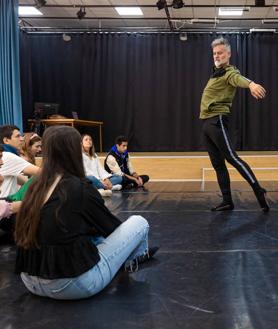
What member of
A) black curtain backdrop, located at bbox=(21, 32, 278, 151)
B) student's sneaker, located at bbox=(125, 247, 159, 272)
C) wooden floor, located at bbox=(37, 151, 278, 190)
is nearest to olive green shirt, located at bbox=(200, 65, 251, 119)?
student's sneaker, located at bbox=(125, 247, 159, 272)

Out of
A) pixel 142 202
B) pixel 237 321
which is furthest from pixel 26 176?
pixel 237 321

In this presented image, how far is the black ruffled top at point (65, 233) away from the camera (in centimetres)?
149

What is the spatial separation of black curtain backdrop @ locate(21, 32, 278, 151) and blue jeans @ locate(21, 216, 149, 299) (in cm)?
713

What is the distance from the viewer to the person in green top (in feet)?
10.2

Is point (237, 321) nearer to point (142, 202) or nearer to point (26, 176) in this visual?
point (26, 176)

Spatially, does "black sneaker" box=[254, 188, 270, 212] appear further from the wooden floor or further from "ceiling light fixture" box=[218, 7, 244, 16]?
"ceiling light fixture" box=[218, 7, 244, 16]

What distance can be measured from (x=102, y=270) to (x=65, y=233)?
0.22 metres

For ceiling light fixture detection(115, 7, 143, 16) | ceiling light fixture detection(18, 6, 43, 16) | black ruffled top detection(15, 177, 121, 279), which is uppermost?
ceiling light fixture detection(18, 6, 43, 16)

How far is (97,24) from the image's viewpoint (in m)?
8.96

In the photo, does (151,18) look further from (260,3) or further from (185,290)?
(185,290)

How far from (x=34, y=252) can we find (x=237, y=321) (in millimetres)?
732

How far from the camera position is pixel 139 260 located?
6.52 ft

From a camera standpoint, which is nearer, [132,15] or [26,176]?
[26,176]

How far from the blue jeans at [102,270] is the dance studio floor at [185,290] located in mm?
42
